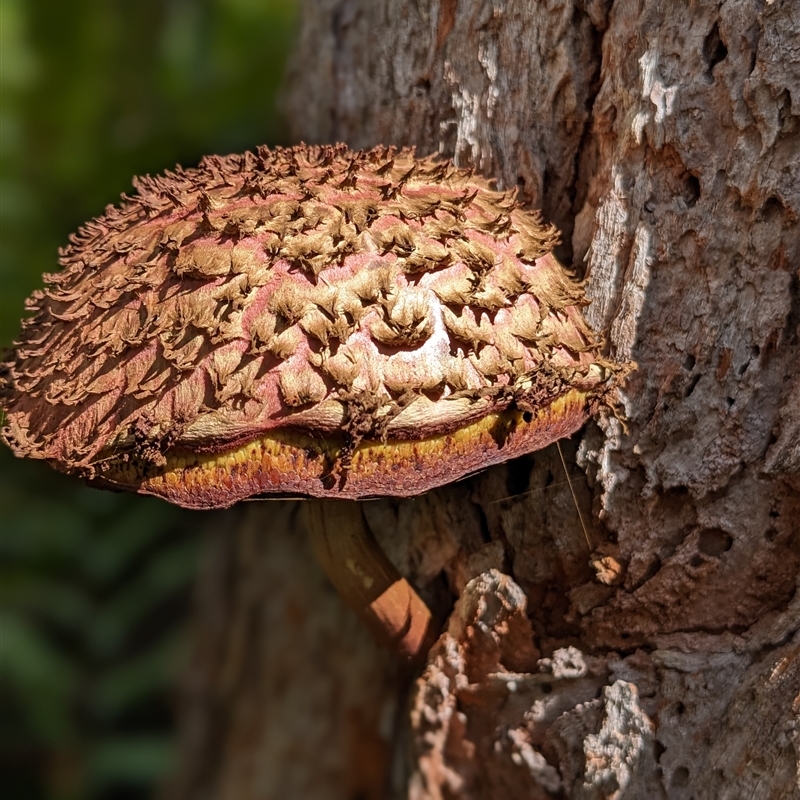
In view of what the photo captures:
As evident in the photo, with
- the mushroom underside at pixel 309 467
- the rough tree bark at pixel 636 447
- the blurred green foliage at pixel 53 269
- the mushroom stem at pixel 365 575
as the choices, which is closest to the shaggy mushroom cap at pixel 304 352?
the mushroom underside at pixel 309 467

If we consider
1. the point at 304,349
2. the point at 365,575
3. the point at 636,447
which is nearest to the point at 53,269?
the point at 365,575

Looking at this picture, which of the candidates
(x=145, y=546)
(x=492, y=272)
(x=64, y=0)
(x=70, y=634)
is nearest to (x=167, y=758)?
(x=70, y=634)

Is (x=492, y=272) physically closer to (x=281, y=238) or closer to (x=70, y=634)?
(x=281, y=238)

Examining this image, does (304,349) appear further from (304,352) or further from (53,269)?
(53,269)

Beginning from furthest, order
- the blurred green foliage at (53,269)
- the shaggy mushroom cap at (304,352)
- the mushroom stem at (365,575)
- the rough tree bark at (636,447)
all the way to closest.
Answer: the blurred green foliage at (53,269) → the mushroom stem at (365,575) → the rough tree bark at (636,447) → the shaggy mushroom cap at (304,352)

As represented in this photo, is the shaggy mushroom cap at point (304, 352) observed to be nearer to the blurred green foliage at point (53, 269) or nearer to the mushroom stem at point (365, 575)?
the mushroom stem at point (365, 575)

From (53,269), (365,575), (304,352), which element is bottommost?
(365,575)
